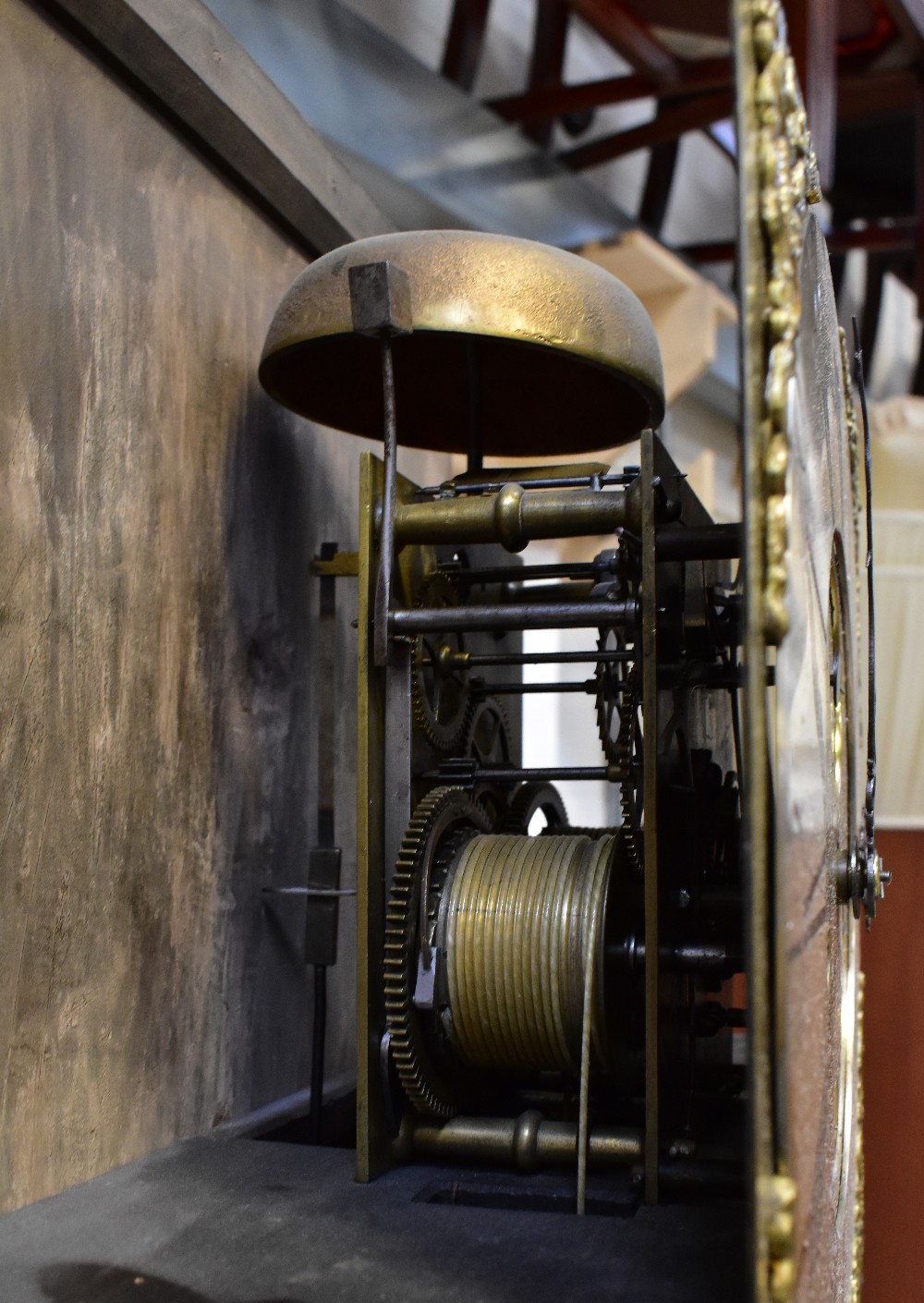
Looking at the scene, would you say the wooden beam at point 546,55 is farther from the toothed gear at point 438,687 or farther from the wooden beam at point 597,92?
the toothed gear at point 438,687

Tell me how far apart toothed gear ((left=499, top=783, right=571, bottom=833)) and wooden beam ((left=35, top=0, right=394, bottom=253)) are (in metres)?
0.89

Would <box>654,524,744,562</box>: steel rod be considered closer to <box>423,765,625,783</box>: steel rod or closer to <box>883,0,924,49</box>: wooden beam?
<box>423,765,625,783</box>: steel rod

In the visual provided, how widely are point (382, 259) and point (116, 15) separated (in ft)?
1.31

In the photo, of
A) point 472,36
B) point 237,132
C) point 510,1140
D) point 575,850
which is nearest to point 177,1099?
point 510,1140

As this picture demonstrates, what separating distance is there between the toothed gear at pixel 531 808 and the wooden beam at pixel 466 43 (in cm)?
190

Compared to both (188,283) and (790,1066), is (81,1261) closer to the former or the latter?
(790,1066)

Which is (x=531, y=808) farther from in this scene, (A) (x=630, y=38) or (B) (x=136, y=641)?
(A) (x=630, y=38)

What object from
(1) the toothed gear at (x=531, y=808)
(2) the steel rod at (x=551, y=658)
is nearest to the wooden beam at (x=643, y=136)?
(1) the toothed gear at (x=531, y=808)

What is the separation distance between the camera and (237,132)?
5.67 ft

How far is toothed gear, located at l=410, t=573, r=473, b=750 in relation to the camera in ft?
5.16

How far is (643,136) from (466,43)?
24.0 inches

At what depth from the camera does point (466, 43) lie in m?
3.12

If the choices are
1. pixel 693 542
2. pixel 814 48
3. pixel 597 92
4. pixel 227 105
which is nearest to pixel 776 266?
pixel 693 542

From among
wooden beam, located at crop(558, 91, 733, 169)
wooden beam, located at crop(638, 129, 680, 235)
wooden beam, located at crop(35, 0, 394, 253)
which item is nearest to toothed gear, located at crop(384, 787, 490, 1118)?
wooden beam, located at crop(35, 0, 394, 253)
